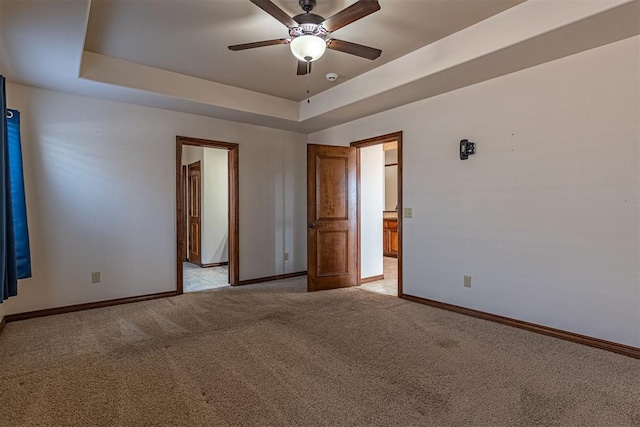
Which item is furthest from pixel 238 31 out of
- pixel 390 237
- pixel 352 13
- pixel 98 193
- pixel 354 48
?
pixel 390 237

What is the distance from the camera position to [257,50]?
10.8 ft

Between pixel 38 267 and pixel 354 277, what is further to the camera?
pixel 354 277

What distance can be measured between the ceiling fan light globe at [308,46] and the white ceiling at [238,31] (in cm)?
33

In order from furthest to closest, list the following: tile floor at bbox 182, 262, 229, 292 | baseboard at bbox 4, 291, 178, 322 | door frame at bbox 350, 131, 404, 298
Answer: tile floor at bbox 182, 262, 229, 292 < door frame at bbox 350, 131, 404, 298 < baseboard at bbox 4, 291, 178, 322

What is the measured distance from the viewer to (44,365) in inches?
96.5

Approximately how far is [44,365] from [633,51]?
4.88 meters

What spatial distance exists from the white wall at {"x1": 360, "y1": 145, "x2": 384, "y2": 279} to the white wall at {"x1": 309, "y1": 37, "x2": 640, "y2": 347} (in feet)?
3.68

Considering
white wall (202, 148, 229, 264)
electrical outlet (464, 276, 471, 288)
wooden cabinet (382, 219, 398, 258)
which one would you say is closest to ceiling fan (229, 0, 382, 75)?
electrical outlet (464, 276, 471, 288)

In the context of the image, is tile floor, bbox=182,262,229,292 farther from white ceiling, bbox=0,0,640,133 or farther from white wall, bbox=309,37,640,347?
white wall, bbox=309,37,640,347

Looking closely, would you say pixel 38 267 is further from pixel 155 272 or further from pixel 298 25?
pixel 298 25

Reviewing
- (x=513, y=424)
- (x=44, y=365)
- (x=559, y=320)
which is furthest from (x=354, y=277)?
(x=44, y=365)

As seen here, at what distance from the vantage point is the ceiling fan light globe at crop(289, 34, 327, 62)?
245 centimetres

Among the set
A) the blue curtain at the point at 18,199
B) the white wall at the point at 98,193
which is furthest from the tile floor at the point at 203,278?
the blue curtain at the point at 18,199

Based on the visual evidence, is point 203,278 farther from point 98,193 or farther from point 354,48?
point 354,48
